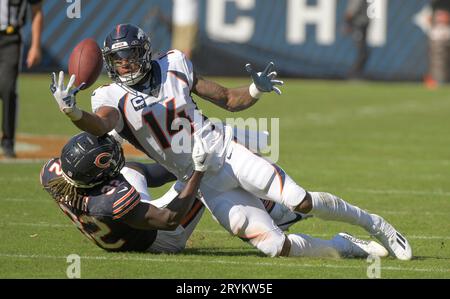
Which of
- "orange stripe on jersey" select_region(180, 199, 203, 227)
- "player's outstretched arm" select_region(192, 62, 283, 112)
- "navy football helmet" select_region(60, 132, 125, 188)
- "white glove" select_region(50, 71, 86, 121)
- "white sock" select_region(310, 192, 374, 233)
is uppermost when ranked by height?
"white glove" select_region(50, 71, 86, 121)

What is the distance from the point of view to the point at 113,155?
5.85m

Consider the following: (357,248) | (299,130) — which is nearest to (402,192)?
(357,248)

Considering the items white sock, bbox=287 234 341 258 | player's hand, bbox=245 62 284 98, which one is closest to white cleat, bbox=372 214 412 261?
white sock, bbox=287 234 341 258

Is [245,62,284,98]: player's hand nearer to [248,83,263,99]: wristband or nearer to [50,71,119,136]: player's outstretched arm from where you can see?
[248,83,263,99]: wristband

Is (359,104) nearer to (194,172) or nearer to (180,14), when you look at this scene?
(180,14)

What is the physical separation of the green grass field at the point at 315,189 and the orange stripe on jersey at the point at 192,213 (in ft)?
0.61

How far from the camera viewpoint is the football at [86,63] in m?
6.18

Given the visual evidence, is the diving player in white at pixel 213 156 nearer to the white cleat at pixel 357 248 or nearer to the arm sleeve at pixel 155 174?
the white cleat at pixel 357 248

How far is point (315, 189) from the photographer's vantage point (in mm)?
8977

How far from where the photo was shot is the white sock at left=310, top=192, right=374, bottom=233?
607 centimetres

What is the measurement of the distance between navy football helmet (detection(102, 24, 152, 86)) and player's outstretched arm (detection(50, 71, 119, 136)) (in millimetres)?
272

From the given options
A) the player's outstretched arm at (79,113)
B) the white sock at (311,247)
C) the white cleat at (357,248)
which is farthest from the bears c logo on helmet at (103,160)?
the white cleat at (357,248)

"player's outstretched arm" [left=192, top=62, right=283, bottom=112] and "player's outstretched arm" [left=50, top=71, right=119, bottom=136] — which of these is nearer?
"player's outstretched arm" [left=50, top=71, right=119, bottom=136]

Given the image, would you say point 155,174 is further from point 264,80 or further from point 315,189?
point 315,189
